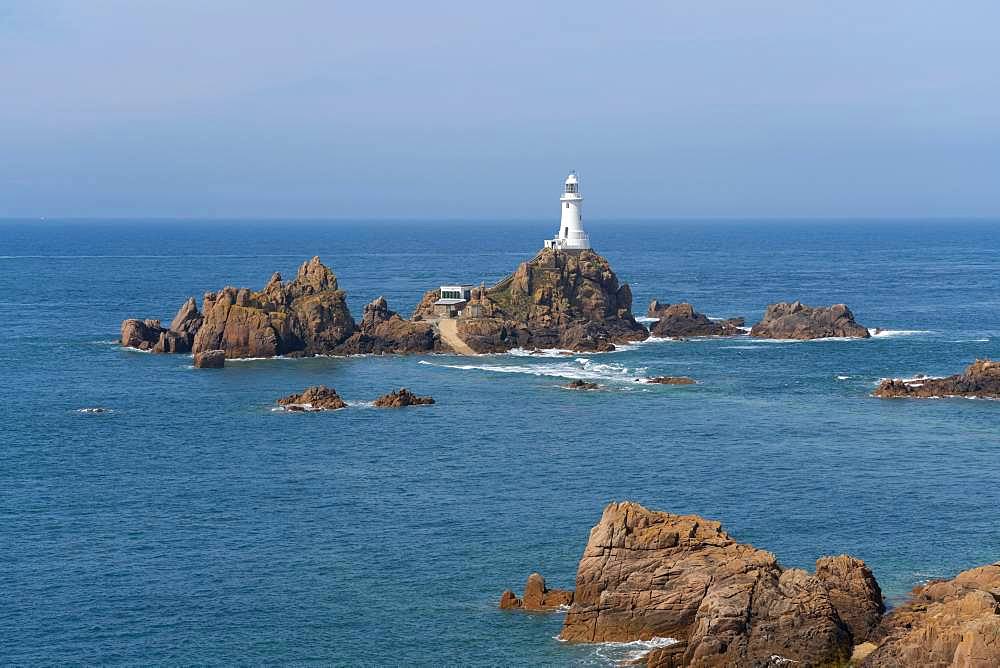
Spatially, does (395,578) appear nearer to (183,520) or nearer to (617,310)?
(183,520)

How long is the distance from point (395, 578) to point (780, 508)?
2162 cm

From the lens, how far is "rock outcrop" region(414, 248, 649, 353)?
429 ft

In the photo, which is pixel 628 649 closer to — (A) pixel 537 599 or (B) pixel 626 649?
(B) pixel 626 649

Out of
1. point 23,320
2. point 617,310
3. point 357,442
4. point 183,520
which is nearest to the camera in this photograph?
point 183,520

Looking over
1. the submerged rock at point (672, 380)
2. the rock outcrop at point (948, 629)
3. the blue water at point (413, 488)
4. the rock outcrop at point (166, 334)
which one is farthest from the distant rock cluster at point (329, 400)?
the rock outcrop at point (948, 629)

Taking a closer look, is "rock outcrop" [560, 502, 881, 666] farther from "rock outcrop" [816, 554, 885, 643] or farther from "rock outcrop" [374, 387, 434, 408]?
"rock outcrop" [374, 387, 434, 408]

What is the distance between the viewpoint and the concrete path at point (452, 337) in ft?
425

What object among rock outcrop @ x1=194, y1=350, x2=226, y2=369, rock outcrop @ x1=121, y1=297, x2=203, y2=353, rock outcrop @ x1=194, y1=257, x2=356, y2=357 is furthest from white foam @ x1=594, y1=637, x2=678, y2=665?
rock outcrop @ x1=121, y1=297, x2=203, y2=353

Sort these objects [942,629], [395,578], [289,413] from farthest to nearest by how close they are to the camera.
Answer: [289,413]
[395,578]
[942,629]

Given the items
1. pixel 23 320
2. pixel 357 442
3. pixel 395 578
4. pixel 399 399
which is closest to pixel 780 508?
pixel 395 578

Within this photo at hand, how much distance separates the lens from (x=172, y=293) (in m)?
193

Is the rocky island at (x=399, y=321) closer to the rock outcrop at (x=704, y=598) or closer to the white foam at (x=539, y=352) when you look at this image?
the white foam at (x=539, y=352)

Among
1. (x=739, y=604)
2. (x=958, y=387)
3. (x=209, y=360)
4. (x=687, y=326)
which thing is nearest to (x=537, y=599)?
(x=739, y=604)

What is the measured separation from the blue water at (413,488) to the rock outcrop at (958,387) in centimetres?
224
